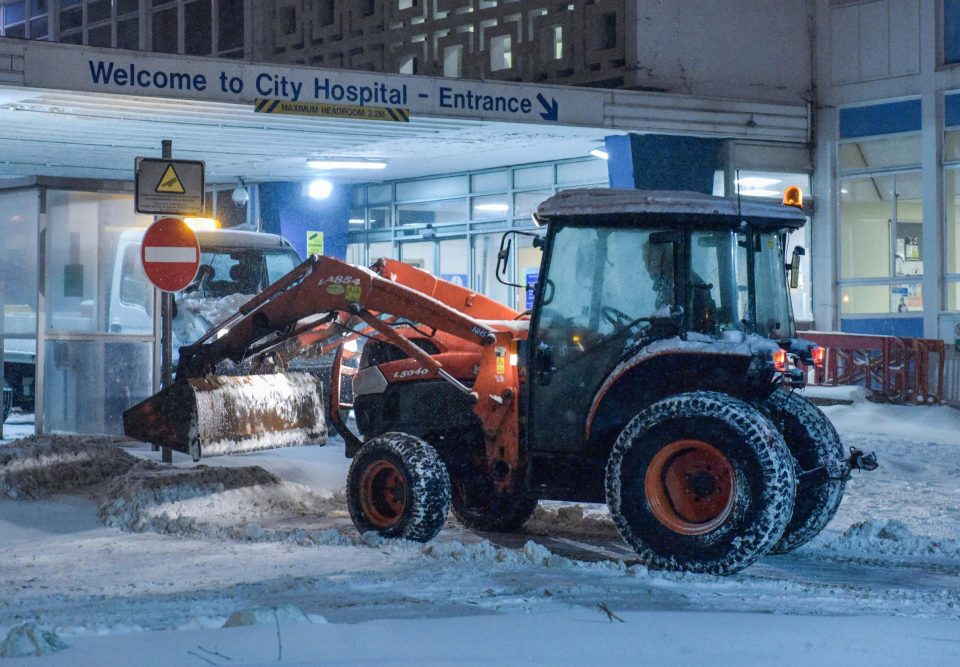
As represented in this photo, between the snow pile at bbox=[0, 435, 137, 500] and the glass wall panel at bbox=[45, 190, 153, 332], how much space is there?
3.06 metres

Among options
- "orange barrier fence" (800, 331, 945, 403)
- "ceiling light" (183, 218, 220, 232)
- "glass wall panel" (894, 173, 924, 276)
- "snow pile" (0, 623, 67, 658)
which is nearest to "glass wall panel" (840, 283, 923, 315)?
"glass wall panel" (894, 173, 924, 276)

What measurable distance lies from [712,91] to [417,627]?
1536 cm

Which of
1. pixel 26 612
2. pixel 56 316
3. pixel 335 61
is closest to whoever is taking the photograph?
pixel 26 612

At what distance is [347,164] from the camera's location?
22969mm

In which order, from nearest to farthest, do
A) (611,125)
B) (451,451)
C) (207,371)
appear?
(451,451)
(207,371)
(611,125)

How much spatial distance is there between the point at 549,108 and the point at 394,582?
11.3 metres

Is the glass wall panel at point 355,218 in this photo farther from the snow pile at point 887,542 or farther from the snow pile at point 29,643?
the snow pile at point 29,643

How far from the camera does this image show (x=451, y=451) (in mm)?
9547

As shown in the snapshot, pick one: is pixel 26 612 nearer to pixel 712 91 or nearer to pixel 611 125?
pixel 611 125

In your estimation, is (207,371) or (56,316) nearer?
(207,371)

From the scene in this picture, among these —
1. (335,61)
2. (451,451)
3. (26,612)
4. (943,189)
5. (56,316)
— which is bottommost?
(26,612)

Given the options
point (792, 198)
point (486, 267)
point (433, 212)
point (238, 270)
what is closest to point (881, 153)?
point (486, 267)

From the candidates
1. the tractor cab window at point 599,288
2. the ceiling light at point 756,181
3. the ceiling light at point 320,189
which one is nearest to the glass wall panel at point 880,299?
the ceiling light at point 756,181

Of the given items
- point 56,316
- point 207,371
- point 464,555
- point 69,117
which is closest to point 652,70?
point 69,117
